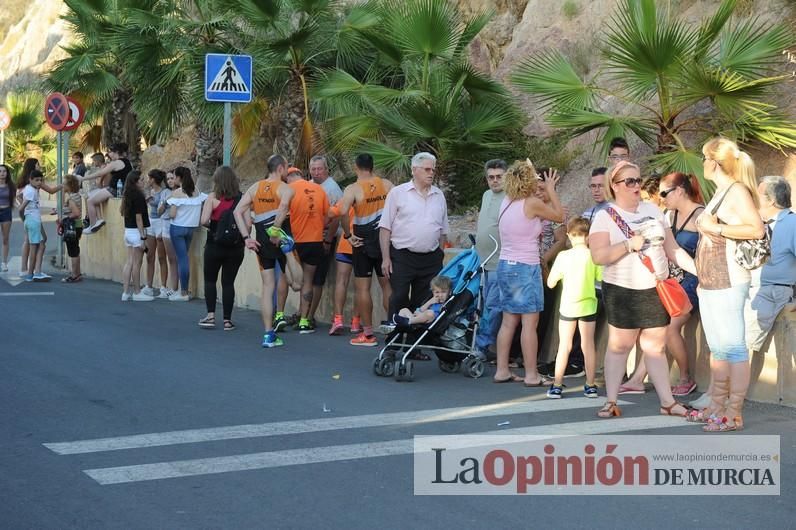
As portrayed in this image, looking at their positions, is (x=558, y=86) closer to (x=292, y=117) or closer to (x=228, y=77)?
(x=228, y=77)

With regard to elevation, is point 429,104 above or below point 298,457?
above

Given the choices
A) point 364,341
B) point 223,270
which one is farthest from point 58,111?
point 364,341

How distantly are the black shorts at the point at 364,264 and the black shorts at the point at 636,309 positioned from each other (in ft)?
13.8

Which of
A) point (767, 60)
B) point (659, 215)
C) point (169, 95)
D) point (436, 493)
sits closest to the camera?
point (436, 493)

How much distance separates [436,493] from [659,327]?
8.71 feet

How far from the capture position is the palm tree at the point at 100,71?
2430 cm

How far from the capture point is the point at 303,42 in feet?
60.6


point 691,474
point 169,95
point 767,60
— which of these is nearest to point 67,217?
point 169,95

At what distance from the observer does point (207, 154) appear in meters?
23.2

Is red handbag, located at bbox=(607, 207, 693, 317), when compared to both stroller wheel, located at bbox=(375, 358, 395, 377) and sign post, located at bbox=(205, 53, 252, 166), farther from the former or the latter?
sign post, located at bbox=(205, 53, 252, 166)

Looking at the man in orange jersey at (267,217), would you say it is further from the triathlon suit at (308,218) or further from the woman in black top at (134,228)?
the woman in black top at (134,228)

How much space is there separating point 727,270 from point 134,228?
32.9 ft

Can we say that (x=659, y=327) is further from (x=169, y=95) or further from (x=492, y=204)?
(x=169, y=95)

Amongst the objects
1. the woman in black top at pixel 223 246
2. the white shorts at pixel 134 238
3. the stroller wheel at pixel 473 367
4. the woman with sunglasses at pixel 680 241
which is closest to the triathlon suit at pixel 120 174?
the white shorts at pixel 134 238
